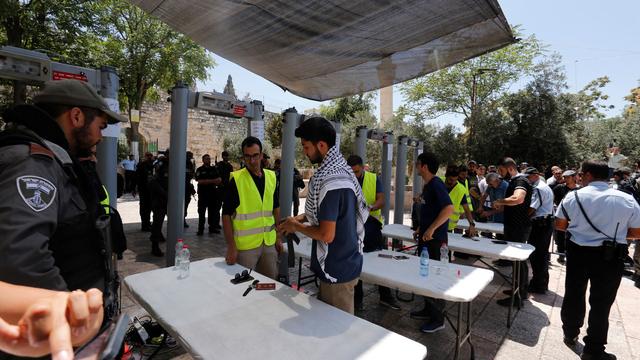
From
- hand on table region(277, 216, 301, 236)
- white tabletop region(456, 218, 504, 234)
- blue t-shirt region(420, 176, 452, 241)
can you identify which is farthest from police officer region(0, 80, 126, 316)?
white tabletop region(456, 218, 504, 234)

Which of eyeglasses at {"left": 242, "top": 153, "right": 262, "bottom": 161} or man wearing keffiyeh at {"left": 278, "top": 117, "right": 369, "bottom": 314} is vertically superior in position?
eyeglasses at {"left": 242, "top": 153, "right": 262, "bottom": 161}

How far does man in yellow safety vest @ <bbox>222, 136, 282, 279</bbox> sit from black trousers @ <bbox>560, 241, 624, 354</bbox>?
2.88 m

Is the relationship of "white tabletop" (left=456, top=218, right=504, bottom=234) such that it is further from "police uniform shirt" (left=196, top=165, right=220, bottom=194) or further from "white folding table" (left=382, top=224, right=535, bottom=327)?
"police uniform shirt" (left=196, top=165, right=220, bottom=194)

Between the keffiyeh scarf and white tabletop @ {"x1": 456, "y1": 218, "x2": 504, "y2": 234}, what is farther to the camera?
white tabletop @ {"x1": 456, "y1": 218, "x2": 504, "y2": 234}

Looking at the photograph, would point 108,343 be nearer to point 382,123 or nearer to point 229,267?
point 229,267

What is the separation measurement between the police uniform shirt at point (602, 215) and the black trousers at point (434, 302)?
125 cm

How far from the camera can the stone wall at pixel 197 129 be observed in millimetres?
22297

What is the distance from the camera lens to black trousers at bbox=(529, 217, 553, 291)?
14.5ft

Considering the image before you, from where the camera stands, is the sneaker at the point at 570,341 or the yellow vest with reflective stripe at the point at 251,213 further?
the sneaker at the point at 570,341

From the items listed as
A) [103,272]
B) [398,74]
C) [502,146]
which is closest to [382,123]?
[502,146]

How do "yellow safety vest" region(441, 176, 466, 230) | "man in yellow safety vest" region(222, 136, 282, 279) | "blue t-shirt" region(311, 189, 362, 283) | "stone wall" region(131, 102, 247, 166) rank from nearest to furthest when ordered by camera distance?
"blue t-shirt" region(311, 189, 362, 283)
"man in yellow safety vest" region(222, 136, 282, 279)
"yellow safety vest" region(441, 176, 466, 230)
"stone wall" region(131, 102, 247, 166)

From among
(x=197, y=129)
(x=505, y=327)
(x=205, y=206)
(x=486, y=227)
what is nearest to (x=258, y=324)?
(x=505, y=327)

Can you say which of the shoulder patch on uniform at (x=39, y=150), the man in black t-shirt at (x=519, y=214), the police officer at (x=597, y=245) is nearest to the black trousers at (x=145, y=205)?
the shoulder patch on uniform at (x=39, y=150)

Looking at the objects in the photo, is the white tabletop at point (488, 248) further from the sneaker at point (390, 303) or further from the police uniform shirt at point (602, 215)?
the sneaker at point (390, 303)
